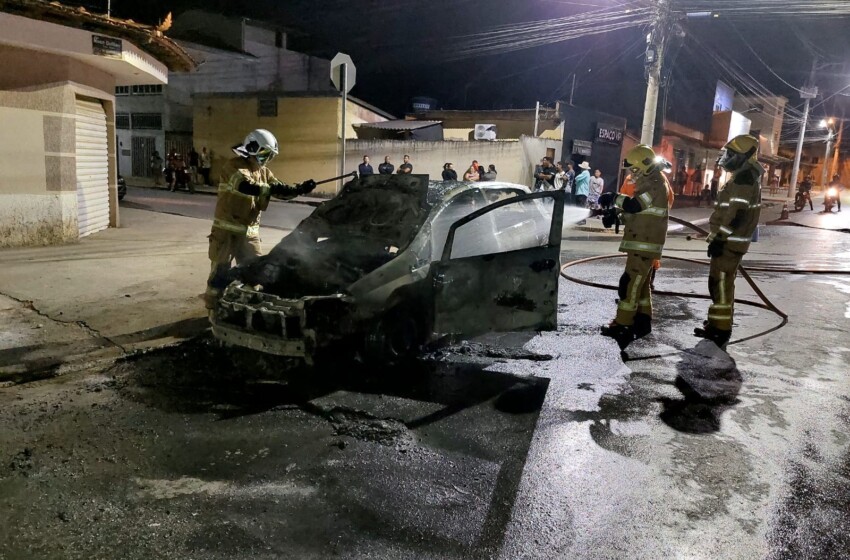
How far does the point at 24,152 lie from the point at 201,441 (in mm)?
7769

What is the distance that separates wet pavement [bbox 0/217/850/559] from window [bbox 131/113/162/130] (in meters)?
26.4

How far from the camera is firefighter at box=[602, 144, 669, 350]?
576 cm

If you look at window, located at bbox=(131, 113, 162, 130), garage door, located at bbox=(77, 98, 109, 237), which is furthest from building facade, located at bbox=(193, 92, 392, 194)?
garage door, located at bbox=(77, 98, 109, 237)

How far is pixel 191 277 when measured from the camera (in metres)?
7.93

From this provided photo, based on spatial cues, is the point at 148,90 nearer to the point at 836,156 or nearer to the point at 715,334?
the point at 715,334

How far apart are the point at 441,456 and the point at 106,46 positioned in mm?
8637

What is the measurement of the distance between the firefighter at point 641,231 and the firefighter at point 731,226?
0.57m

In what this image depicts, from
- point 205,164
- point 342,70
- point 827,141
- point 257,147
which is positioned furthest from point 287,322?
point 827,141

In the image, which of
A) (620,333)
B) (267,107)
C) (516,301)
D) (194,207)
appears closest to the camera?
(516,301)

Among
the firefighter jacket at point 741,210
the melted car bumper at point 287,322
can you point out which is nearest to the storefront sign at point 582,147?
the firefighter jacket at point 741,210

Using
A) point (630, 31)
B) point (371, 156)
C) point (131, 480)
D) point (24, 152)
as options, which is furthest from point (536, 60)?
point (131, 480)

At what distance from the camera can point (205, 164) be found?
26.0m

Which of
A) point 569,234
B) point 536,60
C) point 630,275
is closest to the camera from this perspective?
point 630,275

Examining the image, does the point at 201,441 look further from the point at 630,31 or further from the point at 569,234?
the point at 630,31
